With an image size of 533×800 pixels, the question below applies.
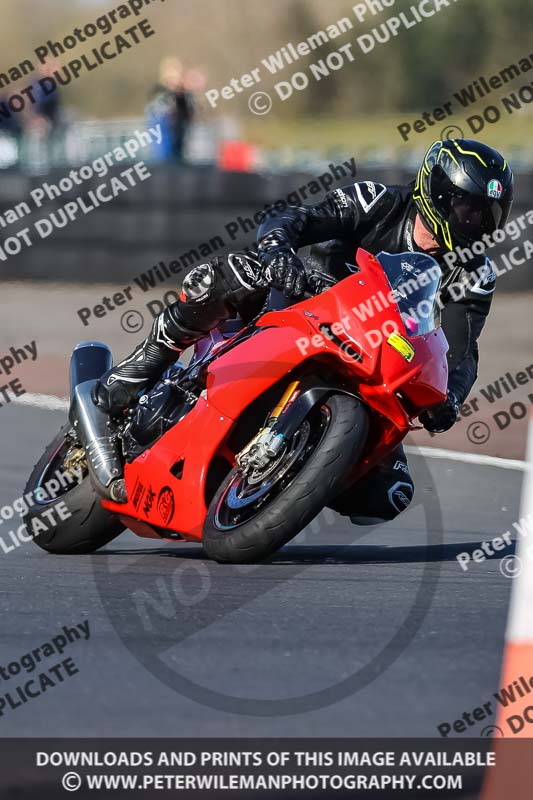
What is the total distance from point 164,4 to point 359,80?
61.4 ft

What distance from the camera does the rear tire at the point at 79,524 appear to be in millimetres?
5406

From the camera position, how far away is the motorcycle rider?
4969 millimetres

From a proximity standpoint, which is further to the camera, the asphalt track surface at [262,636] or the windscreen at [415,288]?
the windscreen at [415,288]

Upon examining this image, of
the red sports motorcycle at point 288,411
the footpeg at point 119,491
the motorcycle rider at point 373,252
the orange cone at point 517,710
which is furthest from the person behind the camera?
the footpeg at point 119,491

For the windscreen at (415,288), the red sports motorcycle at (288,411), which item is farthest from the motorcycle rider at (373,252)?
the windscreen at (415,288)

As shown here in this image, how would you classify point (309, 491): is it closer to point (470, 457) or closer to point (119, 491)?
point (119, 491)

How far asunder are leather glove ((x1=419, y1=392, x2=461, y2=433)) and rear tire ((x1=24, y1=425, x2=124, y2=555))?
4.15 ft

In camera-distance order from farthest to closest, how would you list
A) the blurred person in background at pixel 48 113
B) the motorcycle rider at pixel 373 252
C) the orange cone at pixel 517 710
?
the blurred person in background at pixel 48 113
the motorcycle rider at pixel 373 252
the orange cone at pixel 517 710

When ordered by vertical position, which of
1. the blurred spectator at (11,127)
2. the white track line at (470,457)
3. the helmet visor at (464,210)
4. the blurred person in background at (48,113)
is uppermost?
the blurred spectator at (11,127)

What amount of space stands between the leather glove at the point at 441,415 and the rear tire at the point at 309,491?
0.43 metres

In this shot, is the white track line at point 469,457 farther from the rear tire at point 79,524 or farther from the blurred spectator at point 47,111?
the blurred spectator at point 47,111

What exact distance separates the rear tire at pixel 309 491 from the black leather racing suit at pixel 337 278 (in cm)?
63

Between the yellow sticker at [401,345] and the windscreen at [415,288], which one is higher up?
the windscreen at [415,288]

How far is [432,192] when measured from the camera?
17.1ft
